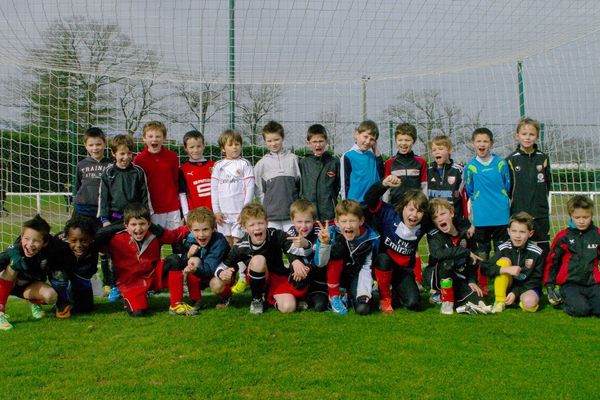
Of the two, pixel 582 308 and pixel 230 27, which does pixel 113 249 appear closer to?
pixel 230 27

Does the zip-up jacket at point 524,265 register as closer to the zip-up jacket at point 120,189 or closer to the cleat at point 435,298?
the cleat at point 435,298

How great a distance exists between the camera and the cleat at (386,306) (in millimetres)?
4430

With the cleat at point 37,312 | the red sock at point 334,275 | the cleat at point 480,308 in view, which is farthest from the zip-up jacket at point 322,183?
the cleat at point 37,312

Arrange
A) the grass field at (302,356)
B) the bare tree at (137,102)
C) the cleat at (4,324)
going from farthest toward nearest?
the bare tree at (137,102) → the cleat at (4,324) → the grass field at (302,356)

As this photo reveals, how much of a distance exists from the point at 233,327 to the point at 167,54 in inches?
154

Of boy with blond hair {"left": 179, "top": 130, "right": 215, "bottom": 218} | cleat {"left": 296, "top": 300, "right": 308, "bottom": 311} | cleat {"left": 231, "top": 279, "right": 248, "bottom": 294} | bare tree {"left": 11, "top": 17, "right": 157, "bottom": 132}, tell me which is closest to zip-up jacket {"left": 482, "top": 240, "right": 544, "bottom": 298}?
cleat {"left": 296, "top": 300, "right": 308, "bottom": 311}

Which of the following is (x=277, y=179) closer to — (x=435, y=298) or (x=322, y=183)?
(x=322, y=183)

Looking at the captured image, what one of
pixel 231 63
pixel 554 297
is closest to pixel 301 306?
pixel 554 297

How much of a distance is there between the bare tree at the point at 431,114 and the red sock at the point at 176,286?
4758 millimetres

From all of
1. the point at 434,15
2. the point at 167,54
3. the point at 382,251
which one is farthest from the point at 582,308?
the point at 167,54

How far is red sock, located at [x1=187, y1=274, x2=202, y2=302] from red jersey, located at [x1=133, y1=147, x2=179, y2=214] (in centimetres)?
96

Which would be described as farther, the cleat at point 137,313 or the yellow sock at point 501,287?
the yellow sock at point 501,287

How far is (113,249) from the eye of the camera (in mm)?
4629

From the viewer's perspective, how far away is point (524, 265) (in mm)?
4617
